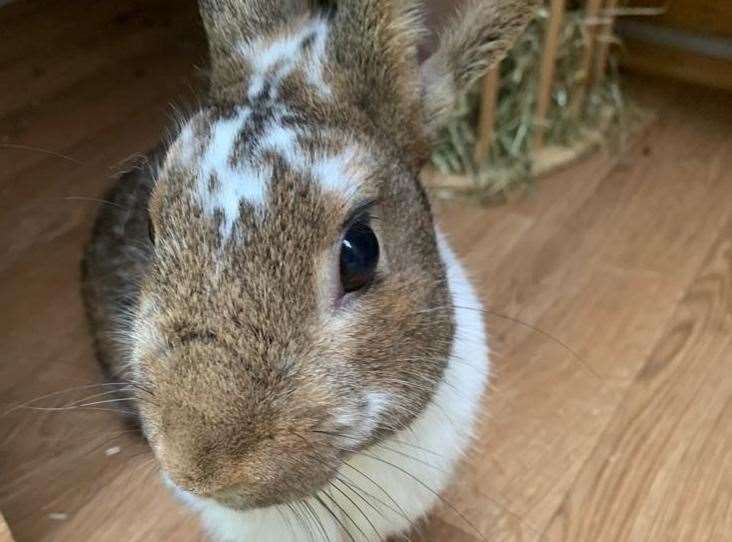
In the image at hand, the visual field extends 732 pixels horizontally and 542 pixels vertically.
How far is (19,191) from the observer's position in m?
1.82

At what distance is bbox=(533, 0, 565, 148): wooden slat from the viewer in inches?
69.0

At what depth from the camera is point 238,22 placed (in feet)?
3.29

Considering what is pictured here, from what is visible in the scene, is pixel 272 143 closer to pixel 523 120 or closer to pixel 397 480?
pixel 397 480

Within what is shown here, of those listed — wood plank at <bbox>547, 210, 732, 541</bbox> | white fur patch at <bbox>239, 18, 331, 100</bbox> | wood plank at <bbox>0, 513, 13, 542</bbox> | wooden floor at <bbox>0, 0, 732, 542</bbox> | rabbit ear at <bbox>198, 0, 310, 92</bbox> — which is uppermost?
rabbit ear at <bbox>198, 0, 310, 92</bbox>

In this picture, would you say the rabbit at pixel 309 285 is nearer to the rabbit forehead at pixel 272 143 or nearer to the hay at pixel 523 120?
the rabbit forehead at pixel 272 143

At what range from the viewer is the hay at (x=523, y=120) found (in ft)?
6.20

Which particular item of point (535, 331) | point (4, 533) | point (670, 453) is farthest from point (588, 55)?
point (4, 533)

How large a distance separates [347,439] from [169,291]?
22 centimetres

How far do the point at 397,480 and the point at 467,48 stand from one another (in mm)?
545

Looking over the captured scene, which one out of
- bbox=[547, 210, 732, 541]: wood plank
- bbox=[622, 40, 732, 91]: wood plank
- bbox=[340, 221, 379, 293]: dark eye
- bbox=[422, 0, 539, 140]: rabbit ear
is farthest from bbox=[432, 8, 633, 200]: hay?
bbox=[340, 221, 379, 293]: dark eye

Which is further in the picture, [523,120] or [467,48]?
[523,120]

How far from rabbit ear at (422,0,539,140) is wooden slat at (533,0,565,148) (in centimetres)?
80

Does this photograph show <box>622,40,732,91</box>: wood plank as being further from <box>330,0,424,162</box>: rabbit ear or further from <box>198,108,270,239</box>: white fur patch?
<box>198,108,270,239</box>: white fur patch

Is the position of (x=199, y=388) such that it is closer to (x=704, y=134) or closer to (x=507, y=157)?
(x=507, y=157)
